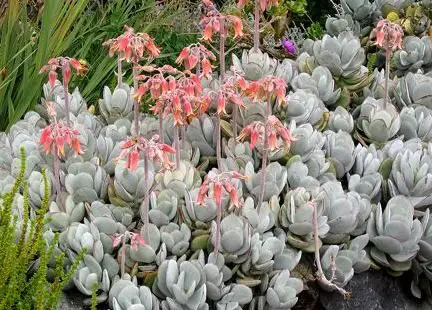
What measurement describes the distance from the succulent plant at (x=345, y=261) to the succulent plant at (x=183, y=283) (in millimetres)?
435

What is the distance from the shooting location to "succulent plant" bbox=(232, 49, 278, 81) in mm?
2900

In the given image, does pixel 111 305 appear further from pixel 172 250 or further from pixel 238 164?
pixel 238 164

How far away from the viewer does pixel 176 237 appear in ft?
7.60

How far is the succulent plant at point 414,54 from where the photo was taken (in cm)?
351

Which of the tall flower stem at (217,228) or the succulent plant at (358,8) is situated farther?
the succulent plant at (358,8)

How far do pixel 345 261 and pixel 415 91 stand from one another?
39.3 inches

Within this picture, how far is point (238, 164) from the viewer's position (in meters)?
2.61

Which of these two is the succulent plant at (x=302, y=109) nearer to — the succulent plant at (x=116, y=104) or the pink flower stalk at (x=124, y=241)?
the succulent plant at (x=116, y=104)

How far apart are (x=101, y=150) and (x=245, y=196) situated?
0.52 m

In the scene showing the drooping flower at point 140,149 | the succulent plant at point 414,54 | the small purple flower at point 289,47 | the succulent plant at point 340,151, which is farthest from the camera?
the small purple flower at point 289,47

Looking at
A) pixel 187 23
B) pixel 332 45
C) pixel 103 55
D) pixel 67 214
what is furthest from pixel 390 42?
pixel 187 23

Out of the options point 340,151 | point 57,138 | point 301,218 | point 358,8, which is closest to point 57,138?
point 57,138

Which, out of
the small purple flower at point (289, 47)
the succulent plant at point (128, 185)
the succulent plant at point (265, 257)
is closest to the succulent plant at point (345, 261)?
the succulent plant at point (265, 257)

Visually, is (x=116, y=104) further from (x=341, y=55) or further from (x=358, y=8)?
(x=358, y=8)
